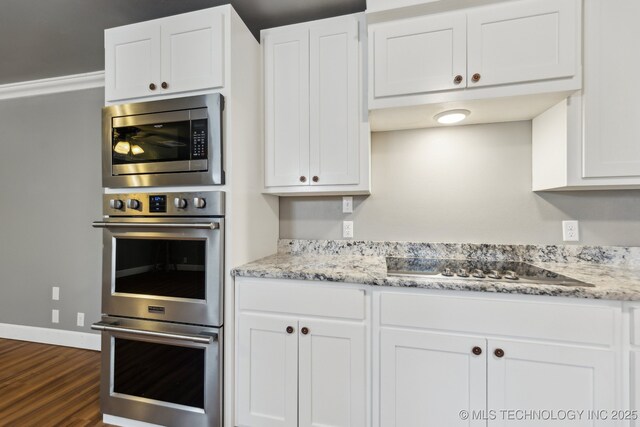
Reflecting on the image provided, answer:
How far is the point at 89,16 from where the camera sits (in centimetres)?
186

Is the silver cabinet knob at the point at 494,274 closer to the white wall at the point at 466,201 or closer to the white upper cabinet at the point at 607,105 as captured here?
the white wall at the point at 466,201

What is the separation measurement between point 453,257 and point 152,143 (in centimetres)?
189

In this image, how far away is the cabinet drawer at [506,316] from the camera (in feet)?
3.92

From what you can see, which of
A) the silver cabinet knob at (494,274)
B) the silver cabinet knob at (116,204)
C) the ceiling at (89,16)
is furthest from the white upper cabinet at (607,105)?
the silver cabinet knob at (116,204)

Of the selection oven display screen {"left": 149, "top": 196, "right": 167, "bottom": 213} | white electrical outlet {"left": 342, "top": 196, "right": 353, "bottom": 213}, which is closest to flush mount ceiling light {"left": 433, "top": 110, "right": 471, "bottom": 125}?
white electrical outlet {"left": 342, "top": 196, "right": 353, "bottom": 213}

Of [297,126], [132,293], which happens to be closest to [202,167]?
[297,126]

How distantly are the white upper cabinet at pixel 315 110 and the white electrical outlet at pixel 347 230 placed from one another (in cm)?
34

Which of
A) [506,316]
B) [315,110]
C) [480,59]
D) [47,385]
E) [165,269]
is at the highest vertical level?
[480,59]

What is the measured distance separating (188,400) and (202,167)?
47.4 inches

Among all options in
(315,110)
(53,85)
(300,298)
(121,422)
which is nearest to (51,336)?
(121,422)

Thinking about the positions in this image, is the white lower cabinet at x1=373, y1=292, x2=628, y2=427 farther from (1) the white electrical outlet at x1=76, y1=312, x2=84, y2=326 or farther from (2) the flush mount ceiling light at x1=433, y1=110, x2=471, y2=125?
(1) the white electrical outlet at x1=76, y1=312, x2=84, y2=326

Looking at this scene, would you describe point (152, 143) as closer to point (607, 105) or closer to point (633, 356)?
point (607, 105)

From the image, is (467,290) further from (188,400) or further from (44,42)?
(44,42)

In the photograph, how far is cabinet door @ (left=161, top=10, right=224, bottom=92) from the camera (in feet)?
5.12
